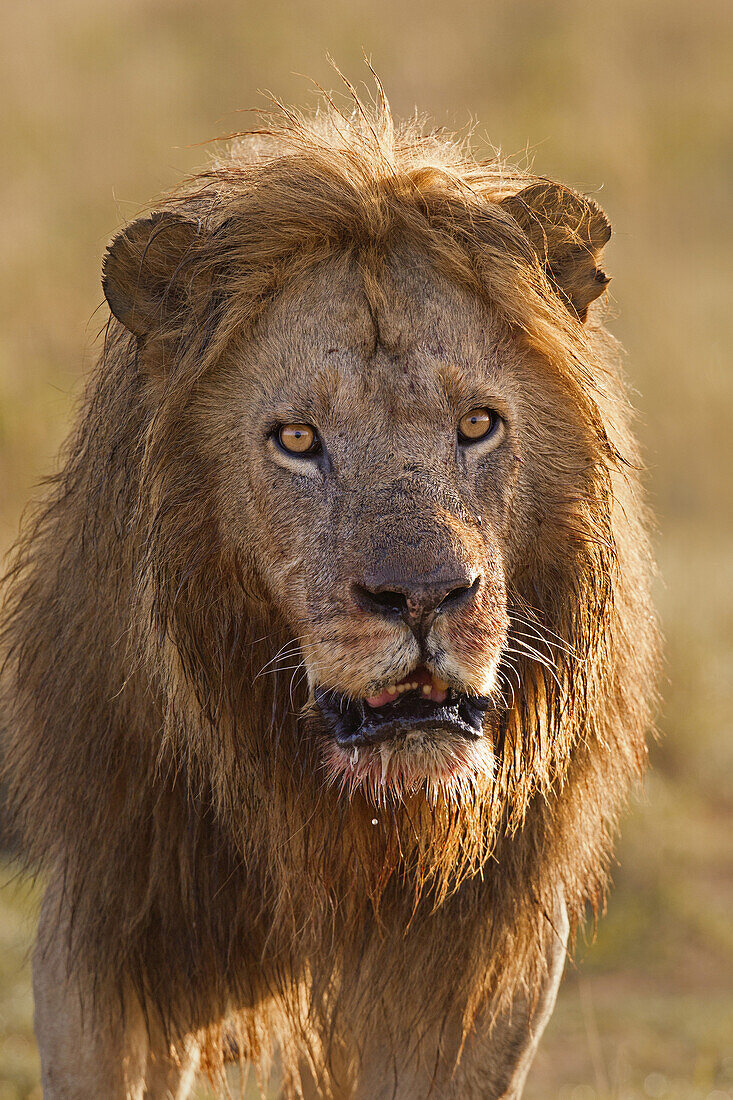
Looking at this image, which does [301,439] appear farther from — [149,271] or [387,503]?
[149,271]

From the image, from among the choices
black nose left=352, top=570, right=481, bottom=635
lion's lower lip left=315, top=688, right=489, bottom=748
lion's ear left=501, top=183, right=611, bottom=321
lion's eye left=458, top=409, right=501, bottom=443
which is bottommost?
lion's lower lip left=315, top=688, right=489, bottom=748

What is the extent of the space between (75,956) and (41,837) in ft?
0.88

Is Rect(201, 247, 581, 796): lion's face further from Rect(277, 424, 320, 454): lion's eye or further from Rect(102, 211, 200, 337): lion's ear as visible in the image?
Rect(102, 211, 200, 337): lion's ear

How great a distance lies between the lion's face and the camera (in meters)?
2.24

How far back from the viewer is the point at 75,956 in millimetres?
2854

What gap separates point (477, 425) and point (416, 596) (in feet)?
1.50

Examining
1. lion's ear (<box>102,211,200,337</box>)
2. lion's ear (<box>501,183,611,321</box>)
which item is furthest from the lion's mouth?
lion's ear (<box>501,183,611,321</box>)

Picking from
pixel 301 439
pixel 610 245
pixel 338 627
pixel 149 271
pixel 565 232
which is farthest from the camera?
pixel 610 245

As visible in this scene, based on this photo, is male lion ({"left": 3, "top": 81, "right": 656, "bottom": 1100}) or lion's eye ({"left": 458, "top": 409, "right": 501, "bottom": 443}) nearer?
male lion ({"left": 3, "top": 81, "right": 656, "bottom": 1100})

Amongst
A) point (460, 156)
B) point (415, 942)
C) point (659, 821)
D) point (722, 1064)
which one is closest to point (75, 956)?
point (415, 942)

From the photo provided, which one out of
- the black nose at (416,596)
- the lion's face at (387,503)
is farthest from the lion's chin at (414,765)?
the black nose at (416,596)

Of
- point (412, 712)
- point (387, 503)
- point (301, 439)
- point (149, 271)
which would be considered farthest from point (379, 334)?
point (412, 712)

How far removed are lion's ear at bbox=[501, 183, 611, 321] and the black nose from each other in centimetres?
77

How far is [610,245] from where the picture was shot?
1619cm
